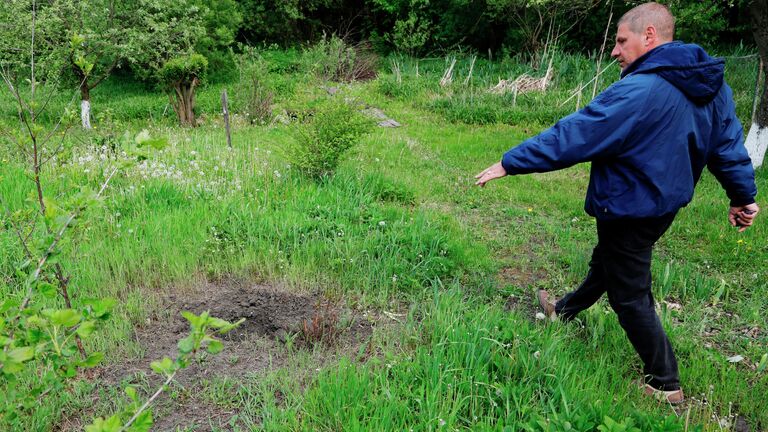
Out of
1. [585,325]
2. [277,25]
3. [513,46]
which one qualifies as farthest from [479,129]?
[277,25]

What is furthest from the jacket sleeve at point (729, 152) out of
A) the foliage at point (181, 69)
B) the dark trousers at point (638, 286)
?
the foliage at point (181, 69)

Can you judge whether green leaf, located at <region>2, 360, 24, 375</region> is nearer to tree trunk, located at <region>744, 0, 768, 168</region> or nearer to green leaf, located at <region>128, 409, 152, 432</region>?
green leaf, located at <region>128, 409, 152, 432</region>

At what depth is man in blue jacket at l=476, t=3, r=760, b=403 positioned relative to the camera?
2.62 m

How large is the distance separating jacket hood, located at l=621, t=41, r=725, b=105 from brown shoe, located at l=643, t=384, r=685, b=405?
1.51 m

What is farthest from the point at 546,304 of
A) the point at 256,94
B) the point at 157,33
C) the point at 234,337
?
the point at 157,33

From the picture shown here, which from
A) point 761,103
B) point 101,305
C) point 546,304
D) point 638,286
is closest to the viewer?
point 101,305

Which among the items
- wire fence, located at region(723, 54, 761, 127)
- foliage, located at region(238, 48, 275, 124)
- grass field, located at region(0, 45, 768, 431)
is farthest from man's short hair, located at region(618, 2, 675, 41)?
foliage, located at region(238, 48, 275, 124)

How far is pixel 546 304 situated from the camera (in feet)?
12.5

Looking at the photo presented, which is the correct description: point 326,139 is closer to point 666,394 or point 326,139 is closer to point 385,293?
point 385,293

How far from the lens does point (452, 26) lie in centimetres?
2227

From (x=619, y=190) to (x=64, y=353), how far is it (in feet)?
8.01

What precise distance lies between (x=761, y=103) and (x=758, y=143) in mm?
567

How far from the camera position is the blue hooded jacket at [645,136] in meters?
2.61

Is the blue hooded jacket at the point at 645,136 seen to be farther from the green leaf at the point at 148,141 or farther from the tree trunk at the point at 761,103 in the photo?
the tree trunk at the point at 761,103
